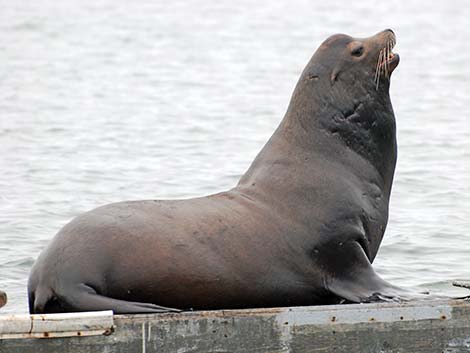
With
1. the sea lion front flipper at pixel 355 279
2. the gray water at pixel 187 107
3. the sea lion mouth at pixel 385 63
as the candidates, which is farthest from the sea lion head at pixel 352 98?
the gray water at pixel 187 107

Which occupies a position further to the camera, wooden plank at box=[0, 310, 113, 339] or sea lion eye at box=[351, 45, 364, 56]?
sea lion eye at box=[351, 45, 364, 56]

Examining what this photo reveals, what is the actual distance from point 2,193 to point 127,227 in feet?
23.2

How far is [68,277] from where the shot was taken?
6727mm

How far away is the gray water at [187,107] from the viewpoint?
41.1 ft

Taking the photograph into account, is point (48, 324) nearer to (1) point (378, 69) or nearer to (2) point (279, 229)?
(2) point (279, 229)

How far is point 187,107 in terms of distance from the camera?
68.3 feet

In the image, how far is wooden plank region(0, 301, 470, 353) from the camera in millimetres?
6492

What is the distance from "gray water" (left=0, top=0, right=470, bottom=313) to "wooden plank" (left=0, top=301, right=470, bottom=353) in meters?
2.37

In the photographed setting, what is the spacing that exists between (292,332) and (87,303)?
0.99 meters

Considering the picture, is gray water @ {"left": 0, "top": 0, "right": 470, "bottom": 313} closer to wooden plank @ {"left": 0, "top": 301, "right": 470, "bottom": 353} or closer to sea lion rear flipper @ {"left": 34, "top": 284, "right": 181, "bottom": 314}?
sea lion rear flipper @ {"left": 34, "top": 284, "right": 181, "bottom": 314}

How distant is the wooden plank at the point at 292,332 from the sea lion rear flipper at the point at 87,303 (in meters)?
0.20

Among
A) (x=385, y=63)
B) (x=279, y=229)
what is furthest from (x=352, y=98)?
(x=279, y=229)

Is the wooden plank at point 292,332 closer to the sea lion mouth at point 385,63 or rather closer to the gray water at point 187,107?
the sea lion mouth at point 385,63

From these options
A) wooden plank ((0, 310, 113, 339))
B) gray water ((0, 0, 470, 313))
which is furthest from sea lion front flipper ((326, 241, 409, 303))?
gray water ((0, 0, 470, 313))
